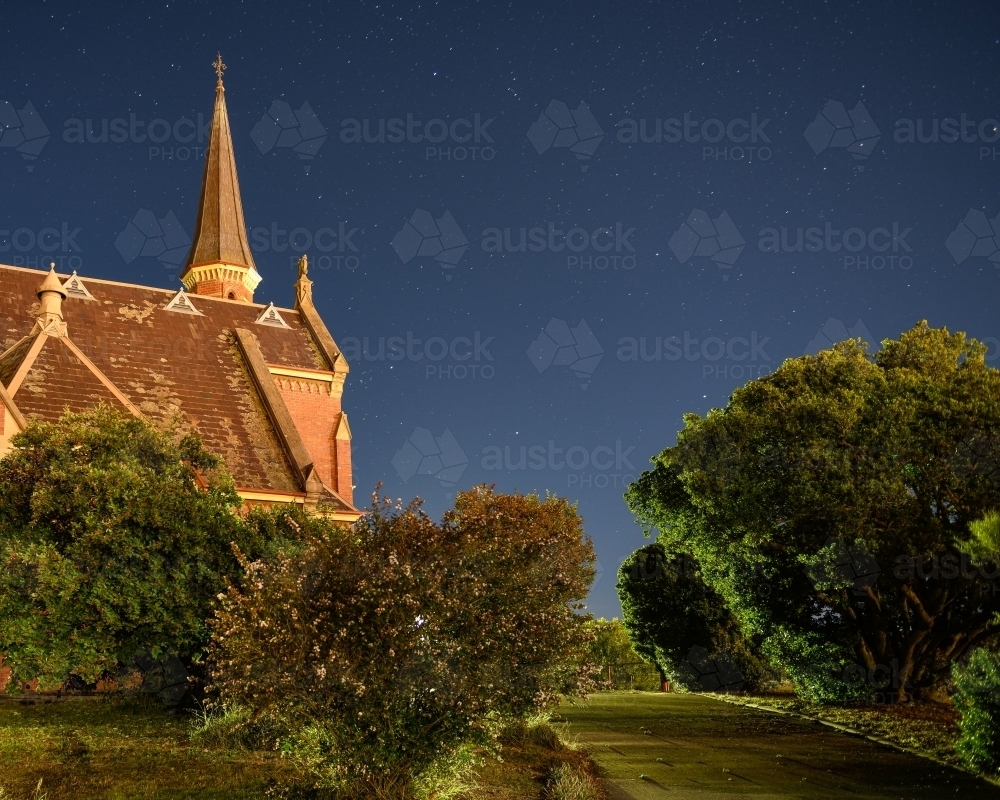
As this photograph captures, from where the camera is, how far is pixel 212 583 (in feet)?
61.0

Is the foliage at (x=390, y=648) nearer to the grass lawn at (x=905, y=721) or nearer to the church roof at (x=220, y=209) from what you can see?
the grass lawn at (x=905, y=721)

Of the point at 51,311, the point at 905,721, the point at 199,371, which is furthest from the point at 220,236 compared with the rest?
the point at 905,721

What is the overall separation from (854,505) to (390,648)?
1513 centimetres

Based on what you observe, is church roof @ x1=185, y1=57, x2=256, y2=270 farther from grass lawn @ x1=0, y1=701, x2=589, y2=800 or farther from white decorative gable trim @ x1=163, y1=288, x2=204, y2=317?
grass lawn @ x1=0, y1=701, x2=589, y2=800

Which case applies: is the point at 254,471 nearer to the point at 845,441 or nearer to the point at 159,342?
the point at 159,342

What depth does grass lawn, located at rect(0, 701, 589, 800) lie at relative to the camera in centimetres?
1224

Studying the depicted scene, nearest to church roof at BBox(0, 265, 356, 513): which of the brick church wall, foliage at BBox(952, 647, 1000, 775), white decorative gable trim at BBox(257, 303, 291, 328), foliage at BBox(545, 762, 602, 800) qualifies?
white decorative gable trim at BBox(257, 303, 291, 328)

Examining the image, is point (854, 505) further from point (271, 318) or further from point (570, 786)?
point (271, 318)

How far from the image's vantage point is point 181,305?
40.6m

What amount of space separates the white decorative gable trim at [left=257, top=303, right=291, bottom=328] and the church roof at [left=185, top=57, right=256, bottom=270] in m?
21.8

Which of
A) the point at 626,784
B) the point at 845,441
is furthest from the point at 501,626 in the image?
the point at 845,441

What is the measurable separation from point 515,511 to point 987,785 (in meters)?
23.2

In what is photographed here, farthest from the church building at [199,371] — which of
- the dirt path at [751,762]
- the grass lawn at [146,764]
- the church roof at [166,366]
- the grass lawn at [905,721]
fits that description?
the grass lawn at [905,721]

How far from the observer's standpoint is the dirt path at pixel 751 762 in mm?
13367
